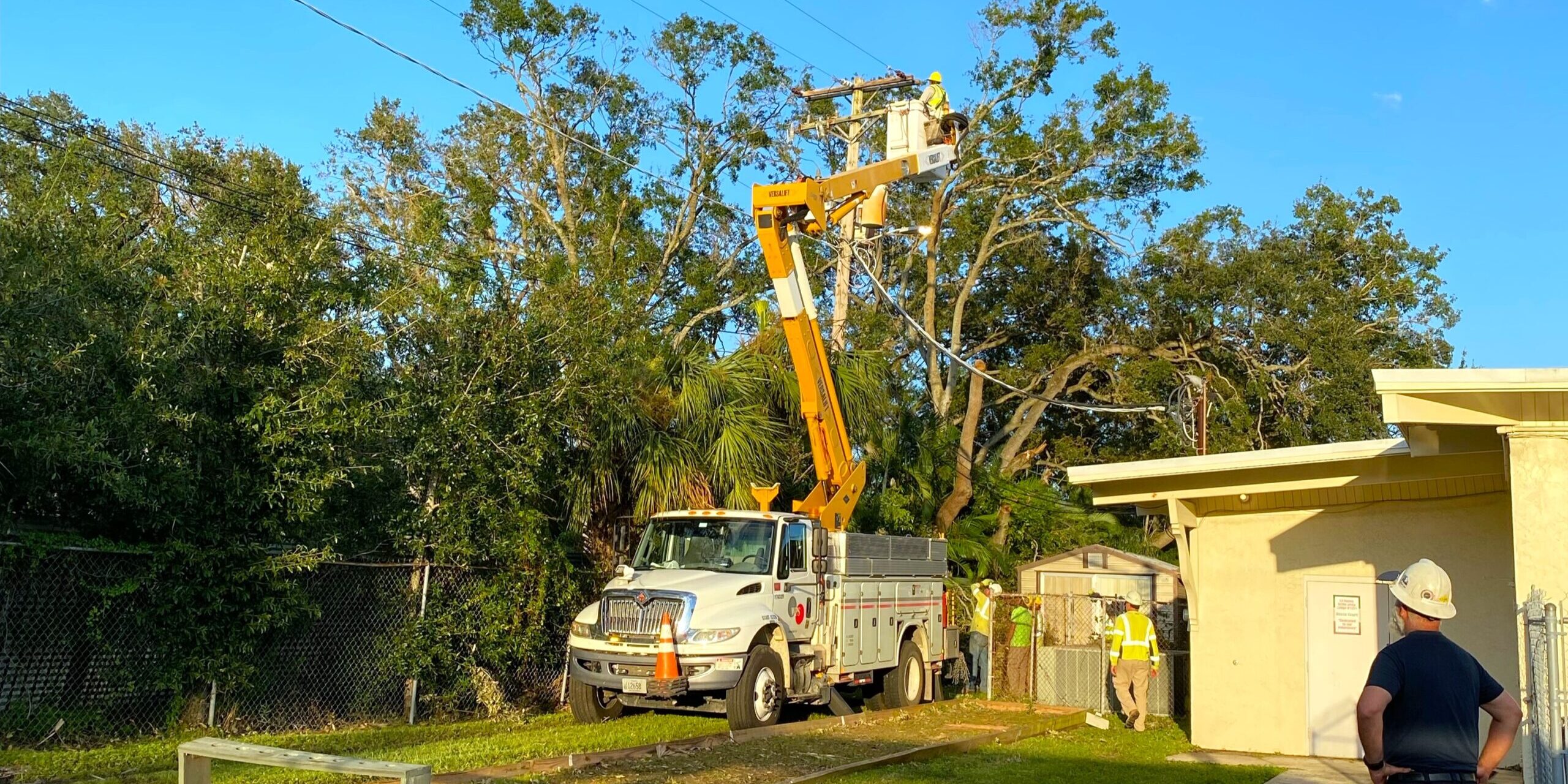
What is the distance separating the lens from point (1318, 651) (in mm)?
13992

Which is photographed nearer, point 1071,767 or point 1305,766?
point 1071,767

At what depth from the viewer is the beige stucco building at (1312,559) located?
1288 centimetres

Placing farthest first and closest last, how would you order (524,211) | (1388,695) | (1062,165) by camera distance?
1. (524,211)
2. (1062,165)
3. (1388,695)

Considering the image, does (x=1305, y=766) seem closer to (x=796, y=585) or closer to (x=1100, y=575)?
(x=796, y=585)

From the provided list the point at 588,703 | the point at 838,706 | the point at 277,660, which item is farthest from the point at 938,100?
the point at 277,660

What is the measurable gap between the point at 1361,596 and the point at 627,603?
26.2 ft

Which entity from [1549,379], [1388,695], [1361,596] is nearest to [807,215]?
[1361,596]

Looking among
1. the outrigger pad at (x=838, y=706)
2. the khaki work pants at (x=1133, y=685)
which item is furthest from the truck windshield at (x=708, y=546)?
the khaki work pants at (x=1133, y=685)

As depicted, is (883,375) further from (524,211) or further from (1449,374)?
(524,211)

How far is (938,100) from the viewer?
63.7 ft

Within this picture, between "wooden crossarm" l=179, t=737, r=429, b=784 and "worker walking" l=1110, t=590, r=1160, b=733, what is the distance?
1198 centimetres

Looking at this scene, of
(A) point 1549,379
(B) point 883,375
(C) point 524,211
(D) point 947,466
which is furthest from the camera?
(C) point 524,211

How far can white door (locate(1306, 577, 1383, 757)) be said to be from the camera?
13719 mm

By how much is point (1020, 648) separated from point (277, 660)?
431 inches
